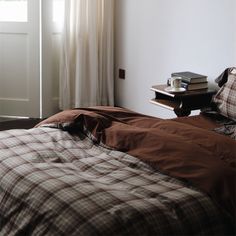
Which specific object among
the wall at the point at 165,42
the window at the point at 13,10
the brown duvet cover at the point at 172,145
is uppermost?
the window at the point at 13,10

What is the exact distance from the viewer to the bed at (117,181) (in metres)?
1.64

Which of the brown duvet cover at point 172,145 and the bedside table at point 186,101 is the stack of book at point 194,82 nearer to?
the bedside table at point 186,101

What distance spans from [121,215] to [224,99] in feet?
4.95

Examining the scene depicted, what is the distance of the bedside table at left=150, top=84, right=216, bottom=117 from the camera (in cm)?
329

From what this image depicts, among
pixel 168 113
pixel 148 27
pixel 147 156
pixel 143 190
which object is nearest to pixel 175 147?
pixel 147 156

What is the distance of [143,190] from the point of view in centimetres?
181

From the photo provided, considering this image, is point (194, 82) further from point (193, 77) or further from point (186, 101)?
point (186, 101)

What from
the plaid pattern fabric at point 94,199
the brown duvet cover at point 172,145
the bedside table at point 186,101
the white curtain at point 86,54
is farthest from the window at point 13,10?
the plaid pattern fabric at point 94,199

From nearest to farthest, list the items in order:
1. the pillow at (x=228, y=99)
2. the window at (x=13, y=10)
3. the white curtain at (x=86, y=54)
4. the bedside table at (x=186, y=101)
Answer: the pillow at (x=228, y=99) < the bedside table at (x=186, y=101) < the window at (x=13, y=10) < the white curtain at (x=86, y=54)

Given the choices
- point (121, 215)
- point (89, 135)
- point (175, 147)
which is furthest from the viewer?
point (89, 135)

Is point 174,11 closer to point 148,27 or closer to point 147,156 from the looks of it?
point 148,27

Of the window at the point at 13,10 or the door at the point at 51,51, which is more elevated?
the window at the point at 13,10

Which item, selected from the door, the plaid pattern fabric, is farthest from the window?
the plaid pattern fabric

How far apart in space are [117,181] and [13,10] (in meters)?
3.02
